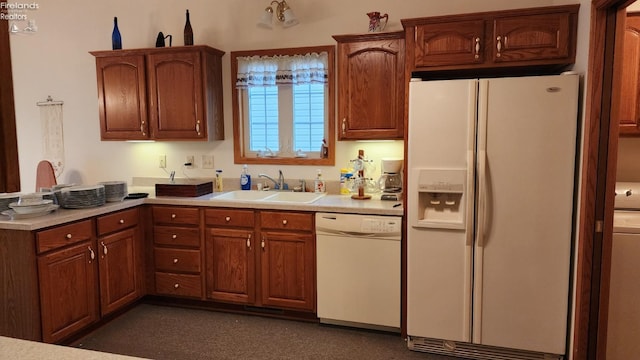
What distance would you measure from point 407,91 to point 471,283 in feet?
4.11

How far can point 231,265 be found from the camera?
318 centimetres

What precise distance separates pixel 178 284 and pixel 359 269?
4.72 ft

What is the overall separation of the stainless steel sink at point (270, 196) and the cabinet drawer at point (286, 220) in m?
0.29

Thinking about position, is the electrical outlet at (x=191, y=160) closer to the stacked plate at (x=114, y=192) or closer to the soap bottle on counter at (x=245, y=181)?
the soap bottle on counter at (x=245, y=181)

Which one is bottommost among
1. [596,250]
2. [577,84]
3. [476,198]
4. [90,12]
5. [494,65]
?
[596,250]

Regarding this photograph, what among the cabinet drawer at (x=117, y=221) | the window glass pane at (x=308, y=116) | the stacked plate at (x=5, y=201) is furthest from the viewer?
the window glass pane at (x=308, y=116)

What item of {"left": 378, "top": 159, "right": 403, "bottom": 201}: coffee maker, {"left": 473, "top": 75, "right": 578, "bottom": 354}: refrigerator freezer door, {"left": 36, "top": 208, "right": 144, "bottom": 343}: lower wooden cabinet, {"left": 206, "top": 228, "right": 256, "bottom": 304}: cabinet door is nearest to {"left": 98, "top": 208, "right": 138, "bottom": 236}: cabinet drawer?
{"left": 36, "top": 208, "right": 144, "bottom": 343}: lower wooden cabinet

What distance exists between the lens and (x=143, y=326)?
3.05 meters

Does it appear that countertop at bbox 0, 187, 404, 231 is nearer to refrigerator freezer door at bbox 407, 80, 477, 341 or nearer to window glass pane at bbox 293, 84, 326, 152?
refrigerator freezer door at bbox 407, 80, 477, 341

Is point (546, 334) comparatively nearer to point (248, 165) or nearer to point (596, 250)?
point (596, 250)

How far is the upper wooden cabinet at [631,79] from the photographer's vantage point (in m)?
2.54

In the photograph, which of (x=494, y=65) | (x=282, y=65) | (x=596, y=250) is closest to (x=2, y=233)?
(x=282, y=65)

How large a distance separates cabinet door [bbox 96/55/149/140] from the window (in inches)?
30.0

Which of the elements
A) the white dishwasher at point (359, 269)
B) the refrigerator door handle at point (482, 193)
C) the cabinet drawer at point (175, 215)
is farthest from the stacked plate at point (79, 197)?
the refrigerator door handle at point (482, 193)
